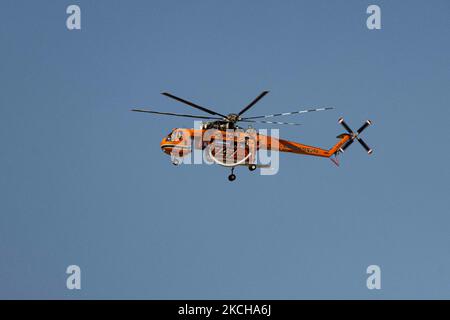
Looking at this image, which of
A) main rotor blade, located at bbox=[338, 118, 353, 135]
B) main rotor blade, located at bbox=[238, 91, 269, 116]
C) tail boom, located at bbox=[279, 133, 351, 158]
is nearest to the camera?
main rotor blade, located at bbox=[238, 91, 269, 116]

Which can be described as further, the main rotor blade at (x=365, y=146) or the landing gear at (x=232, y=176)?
the main rotor blade at (x=365, y=146)

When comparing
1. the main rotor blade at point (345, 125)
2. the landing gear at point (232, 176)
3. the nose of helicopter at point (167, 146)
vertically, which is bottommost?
the landing gear at point (232, 176)

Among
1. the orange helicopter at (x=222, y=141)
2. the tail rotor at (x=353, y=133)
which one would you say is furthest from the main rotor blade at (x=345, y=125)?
the orange helicopter at (x=222, y=141)

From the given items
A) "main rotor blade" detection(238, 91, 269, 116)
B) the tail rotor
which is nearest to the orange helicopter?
"main rotor blade" detection(238, 91, 269, 116)

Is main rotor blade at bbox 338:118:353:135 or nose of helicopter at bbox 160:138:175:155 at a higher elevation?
main rotor blade at bbox 338:118:353:135

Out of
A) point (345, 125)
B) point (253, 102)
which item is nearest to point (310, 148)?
point (345, 125)

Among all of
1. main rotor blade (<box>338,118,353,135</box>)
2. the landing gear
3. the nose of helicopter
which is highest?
main rotor blade (<box>338,118,353,135</box>)

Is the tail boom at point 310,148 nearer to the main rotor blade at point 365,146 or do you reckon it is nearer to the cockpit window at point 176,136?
the main rotor blade at point 365,146

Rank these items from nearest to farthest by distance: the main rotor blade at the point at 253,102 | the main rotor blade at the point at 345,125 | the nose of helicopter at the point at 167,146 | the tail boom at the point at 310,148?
1. the main rotor blade at the point at 253,102
2. the nose of helicopter at the point at 167,146
3. the tail boom at the point at 310,148
4. the main rotor blade at the point at 345,125

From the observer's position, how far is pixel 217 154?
2904 inches

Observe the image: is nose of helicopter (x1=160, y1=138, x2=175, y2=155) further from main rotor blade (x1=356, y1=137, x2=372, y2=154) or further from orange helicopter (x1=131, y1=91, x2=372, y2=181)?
main rotor blade (x1=356, y1=137, x2=372, y2=154)
